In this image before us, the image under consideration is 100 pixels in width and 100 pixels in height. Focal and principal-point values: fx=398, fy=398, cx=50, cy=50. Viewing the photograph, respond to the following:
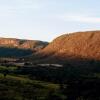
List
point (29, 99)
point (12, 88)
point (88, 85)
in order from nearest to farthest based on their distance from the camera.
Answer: point (29, 99)
point (12, 88)
point (88, 85)

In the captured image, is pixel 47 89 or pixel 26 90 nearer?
pixel 26 90

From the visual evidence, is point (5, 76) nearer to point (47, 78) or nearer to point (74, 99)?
point (47, 78)

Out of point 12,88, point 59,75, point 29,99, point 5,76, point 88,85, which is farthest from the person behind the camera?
point 59,75

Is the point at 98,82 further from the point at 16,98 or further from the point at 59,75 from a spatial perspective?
the point at 16,98

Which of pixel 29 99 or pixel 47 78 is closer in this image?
pixel 29 99

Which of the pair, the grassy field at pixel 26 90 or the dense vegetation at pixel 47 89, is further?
the dense vegetation at pixel 47 89

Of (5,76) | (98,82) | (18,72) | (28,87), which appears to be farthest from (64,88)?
(18,72)

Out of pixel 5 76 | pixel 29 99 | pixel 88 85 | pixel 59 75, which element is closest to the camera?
pixel 29 99

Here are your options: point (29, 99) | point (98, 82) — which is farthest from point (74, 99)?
point (98, 82)

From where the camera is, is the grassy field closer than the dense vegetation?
Yes
